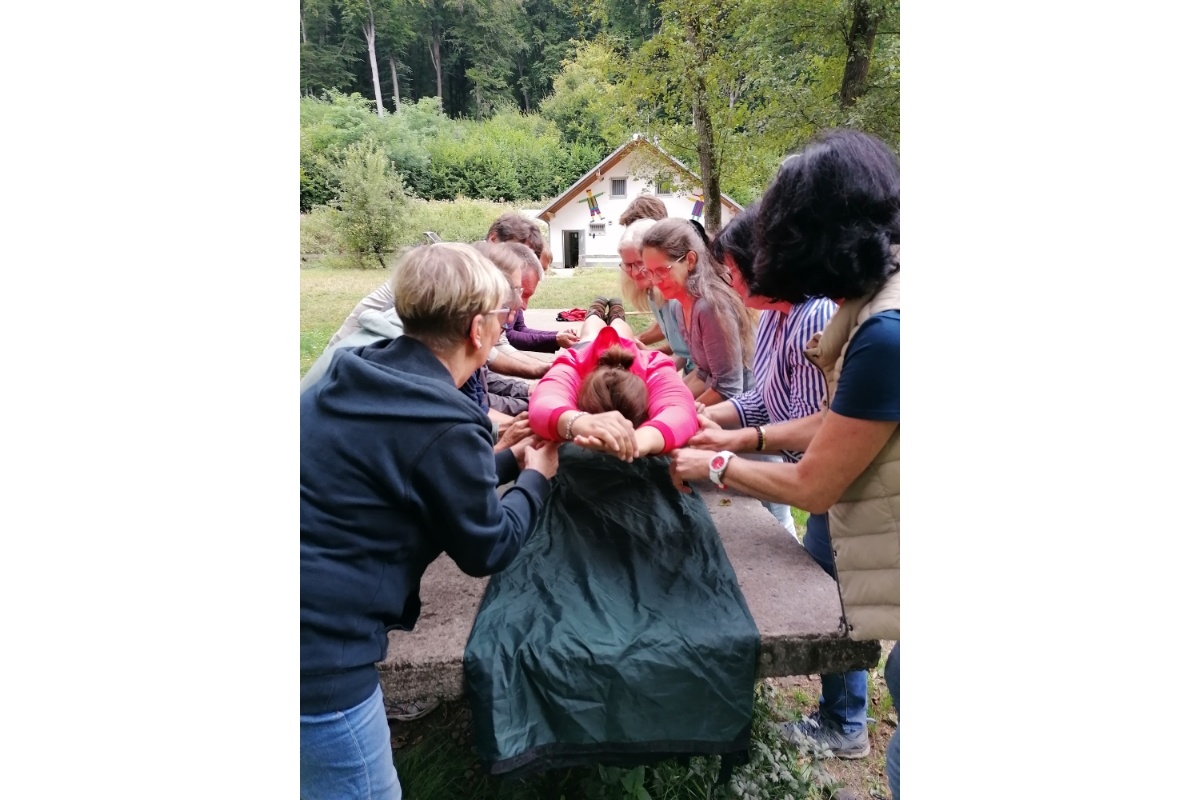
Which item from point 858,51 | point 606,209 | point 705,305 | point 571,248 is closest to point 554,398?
point 705,305

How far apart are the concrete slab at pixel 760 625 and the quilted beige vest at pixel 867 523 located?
0.09 meters

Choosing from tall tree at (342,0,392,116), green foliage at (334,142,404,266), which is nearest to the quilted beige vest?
green foliage at (334,142,404,266)

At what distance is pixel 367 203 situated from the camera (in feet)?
6.61

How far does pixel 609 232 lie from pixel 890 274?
2624 millimetres

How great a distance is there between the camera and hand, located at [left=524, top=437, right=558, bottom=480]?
1539mm

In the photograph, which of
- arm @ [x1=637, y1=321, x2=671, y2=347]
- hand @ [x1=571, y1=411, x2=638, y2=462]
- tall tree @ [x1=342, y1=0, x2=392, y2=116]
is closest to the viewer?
tall tree @ [x1=342, y1=0, x2=392, y2=116]

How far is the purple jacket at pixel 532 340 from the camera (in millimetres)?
4031

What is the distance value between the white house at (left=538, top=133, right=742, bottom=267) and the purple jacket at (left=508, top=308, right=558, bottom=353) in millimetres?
476

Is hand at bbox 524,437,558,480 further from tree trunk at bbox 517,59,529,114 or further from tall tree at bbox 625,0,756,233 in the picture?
tall tree at bbox 625,0,756,233

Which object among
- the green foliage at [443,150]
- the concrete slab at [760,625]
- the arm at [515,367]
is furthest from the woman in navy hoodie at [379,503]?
the arm at [515,367]

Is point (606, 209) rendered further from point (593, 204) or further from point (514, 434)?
point (514, 434)

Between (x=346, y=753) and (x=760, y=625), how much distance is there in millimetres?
853

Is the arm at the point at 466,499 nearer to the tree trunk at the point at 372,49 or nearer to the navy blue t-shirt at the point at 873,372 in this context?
the navy blue t-shirt at the point at 873,372
